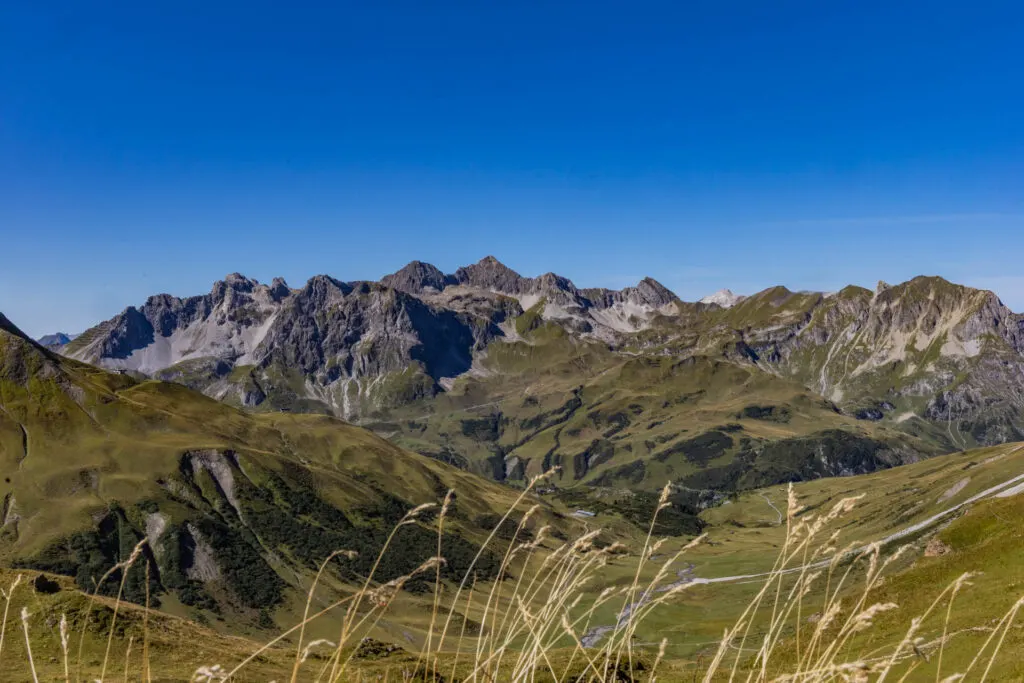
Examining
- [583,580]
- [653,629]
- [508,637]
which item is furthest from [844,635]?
[653,629]

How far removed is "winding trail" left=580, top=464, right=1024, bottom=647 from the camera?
18.5 feet

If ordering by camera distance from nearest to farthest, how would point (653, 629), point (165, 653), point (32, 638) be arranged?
point (32, 638)
point (165, 653)
point (653, 629)

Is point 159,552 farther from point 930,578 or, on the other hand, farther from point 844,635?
point 844,635

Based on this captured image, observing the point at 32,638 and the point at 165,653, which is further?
the point at 165,653

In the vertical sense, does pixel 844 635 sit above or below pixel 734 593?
above

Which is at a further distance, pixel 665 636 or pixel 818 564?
pixel 665 636

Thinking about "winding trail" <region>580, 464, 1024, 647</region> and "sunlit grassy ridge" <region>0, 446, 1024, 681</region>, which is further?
"winding trail" <region>580, 464, 1024, 647</region>

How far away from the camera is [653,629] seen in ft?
497

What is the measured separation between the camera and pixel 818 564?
5.12 metres

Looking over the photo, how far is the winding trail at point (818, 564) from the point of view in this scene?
5.63 meters

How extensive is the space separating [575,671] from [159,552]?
655ft

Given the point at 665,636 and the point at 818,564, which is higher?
the point at 818,564

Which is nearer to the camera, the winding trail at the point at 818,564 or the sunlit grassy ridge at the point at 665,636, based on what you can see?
the sunlit grassy ridge at the point at 665,636

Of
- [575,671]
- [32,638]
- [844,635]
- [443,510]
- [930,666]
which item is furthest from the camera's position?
[32,638]
